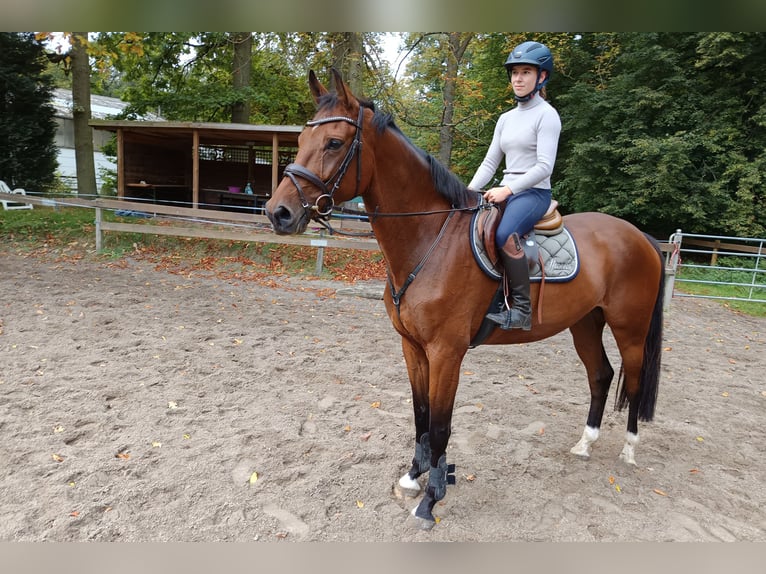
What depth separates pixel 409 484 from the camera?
309 centimetres

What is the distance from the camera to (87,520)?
8.45 feet

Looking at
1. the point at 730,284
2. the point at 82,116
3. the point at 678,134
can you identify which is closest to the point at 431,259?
the point at 730,284

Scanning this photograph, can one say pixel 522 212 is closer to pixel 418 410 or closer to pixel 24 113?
pixel 418 410

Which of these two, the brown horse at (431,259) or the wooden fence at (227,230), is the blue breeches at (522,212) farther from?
the wooden fence at (227,230)

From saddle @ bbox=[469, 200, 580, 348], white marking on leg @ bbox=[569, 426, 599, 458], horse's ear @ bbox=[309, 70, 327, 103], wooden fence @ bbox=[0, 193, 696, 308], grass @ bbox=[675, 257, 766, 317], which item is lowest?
white marking on leg @ bbox=[569, 426, 599, 458]

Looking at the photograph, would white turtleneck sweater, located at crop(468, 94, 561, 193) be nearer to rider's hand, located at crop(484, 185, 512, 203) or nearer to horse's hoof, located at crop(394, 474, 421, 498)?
rider's hand, located at crop(484, 185, 512, 203)

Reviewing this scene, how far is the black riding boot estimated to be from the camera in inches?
111

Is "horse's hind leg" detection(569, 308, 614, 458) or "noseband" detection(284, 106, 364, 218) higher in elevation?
"noseband" detection(284, 106, 364, 218)

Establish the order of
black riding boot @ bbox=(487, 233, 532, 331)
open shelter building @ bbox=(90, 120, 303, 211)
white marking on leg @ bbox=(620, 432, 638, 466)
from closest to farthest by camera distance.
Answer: black riding boot @ bbox=(487, 233, 532, 331) < white marking on leg @ bbox=(620, 432, 638, 466) < open shelter building @ bbox=(90, 120, 303, 211)

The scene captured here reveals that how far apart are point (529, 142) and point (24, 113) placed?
66.3 feet

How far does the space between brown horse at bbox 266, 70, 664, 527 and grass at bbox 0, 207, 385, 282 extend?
22.0 feet

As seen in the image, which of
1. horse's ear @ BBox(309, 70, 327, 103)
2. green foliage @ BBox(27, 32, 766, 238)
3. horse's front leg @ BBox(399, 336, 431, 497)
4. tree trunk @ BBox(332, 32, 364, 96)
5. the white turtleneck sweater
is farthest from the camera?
green foliage @ BBox(27, 32, 766, 238)

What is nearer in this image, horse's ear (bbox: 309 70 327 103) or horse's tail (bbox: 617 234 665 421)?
horse's ear (bbox: 309 70 327 103)

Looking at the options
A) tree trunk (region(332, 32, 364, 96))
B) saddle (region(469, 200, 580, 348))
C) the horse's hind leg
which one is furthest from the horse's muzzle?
tree trunk (region(332, 32, 364, 96))
